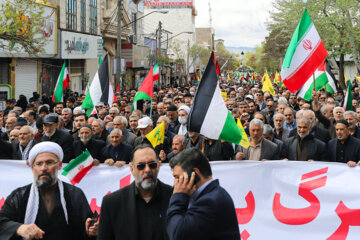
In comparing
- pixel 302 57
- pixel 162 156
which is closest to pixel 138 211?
pixel 162 156

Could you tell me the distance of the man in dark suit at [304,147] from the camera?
7457 mm

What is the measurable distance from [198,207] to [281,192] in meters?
3.47

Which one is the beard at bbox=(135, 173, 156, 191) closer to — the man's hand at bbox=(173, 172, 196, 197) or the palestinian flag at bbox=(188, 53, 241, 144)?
the man's hand at bbox=(173, 172, 196, 197)

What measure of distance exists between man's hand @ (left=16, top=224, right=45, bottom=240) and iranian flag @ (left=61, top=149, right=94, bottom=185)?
96.5 inches

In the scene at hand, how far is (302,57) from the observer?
388 inches

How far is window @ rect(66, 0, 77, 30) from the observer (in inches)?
1105

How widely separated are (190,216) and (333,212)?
3509 millimetres

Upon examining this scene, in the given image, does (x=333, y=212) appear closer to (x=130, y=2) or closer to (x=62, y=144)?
(x=62, y=144)

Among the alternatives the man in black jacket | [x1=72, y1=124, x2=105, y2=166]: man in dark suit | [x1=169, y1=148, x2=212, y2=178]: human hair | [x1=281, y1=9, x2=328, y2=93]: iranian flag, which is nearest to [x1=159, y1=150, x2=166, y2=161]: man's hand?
[x1=72, y1=124, x2=105, y2=166]: man in dark suit

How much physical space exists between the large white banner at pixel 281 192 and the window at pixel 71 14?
22449 millimetres

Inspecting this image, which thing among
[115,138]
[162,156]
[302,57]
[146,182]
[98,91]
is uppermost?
[302,57]

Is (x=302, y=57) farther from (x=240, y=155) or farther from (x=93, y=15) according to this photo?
(x=93, y=15)

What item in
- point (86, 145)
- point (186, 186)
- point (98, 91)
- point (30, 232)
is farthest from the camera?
point (98, 91)

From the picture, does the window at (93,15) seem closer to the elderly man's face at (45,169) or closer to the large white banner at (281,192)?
the large white banner at (281,192)
